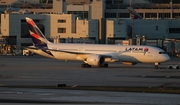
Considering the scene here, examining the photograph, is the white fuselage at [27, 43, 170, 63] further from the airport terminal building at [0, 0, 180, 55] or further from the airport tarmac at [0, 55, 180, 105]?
the airport terminal building at [0, 0, 180, 55]

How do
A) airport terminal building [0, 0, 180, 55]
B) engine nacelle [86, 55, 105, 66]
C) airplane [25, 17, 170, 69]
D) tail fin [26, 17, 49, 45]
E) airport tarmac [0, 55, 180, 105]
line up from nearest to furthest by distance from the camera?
airport tarmac [0, 55, 180, 105] → engine nacelle [86, 55, 105, 66] → airplane [25, 17, 170, 69] → tail fin [26, 17, 49, 45] → airport terminal building [0, 0, 180, 55]

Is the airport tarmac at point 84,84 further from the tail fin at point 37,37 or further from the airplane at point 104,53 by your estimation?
the tail fin at point 37,37

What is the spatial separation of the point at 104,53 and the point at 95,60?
3054 millimetres

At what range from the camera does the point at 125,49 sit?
79.1m

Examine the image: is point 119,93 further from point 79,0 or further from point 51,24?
point 79,0

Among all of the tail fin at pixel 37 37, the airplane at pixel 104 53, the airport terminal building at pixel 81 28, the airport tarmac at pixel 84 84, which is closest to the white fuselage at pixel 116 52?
the airplane at pixel 104 53

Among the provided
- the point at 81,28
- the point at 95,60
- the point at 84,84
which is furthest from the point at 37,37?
the point at 81,28

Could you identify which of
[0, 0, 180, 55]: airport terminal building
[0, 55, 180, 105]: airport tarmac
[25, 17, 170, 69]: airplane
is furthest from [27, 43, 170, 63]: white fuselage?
[0, 0, 180, 55]: airport terminal building

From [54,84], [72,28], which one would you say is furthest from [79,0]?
[54,84]

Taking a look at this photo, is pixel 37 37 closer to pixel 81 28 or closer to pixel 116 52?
pixel 116 52

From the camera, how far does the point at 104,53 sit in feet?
263

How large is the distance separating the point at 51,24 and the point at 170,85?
251 ft

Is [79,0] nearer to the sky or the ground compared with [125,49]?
nearer to the sky

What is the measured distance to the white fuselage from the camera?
77750 millimetres
